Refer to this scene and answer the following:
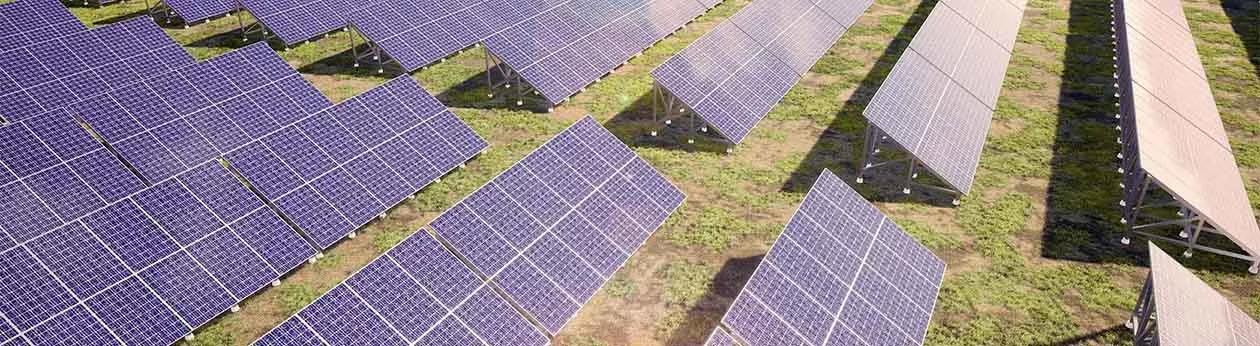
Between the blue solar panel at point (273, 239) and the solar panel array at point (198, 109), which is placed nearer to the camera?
the blue solar panel at point (273, 239)

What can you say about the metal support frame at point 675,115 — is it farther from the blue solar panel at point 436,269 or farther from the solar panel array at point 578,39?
the blue solar panel at point 436,269

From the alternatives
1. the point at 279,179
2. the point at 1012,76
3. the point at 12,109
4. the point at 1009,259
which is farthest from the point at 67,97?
the point at 1012,76

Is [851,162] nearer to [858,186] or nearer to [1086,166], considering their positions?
[858,186]

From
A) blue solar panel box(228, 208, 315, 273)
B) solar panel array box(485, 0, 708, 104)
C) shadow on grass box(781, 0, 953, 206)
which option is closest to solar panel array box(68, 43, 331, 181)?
blue solar panel box(228, 208, 315, 273)

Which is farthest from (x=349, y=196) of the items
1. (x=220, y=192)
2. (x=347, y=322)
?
(x=347, y=322)

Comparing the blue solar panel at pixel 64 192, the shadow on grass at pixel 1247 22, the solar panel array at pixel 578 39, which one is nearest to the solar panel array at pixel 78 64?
the blue solar panel at pixel 64 192

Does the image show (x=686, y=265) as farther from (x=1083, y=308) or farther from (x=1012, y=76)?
(x=1012, y=76)

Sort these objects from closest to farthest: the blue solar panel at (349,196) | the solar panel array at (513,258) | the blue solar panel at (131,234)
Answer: the solar panel array at (513,258), the blue solar panel at (131,234), the blue solar panel at (349,196)

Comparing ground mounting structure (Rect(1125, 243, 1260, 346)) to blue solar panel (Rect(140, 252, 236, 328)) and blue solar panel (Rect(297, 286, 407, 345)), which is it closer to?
blue solar panel (Rect(297, 286, 407, 345))
